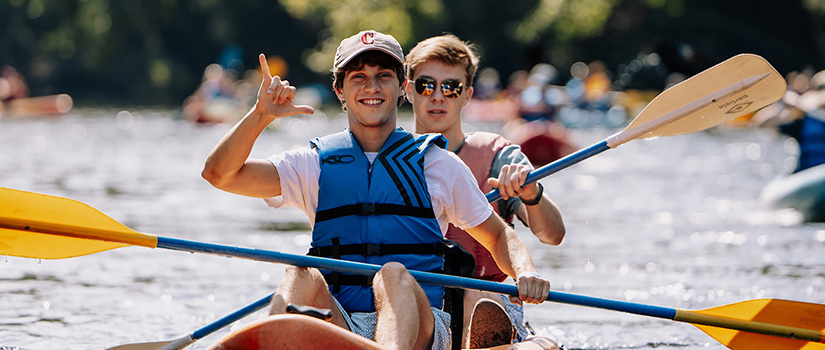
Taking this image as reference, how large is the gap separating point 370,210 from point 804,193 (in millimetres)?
6836

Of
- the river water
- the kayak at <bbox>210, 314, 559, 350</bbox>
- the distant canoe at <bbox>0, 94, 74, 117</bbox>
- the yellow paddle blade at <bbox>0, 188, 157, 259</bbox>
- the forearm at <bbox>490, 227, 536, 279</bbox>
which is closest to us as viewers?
the kayak at <bbox>210, 314, 559, 350</bbox>

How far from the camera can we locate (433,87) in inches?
162

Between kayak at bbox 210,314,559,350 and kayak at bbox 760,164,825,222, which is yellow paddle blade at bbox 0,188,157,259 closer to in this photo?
kayak at bbox 210,314,559,350

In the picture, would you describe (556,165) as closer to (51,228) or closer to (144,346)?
(144,346)

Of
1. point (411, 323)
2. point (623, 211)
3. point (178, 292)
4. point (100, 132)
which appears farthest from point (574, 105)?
point (411, 323)

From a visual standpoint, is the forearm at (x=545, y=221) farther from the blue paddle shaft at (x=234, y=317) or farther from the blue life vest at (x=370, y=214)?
the blue paddle shaft at (x=234, y=317)

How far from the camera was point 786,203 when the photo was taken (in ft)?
30.4

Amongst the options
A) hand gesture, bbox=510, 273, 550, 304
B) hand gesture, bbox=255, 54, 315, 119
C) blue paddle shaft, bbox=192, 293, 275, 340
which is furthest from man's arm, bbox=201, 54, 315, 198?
hand gesture, bbox=510, 273, 550, 304

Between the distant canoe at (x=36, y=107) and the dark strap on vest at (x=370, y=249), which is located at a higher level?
the distant canoe at (x=36, y=107)

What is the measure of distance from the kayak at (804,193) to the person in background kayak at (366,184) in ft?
20.9

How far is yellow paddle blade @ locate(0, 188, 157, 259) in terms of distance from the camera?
Result: 356 cm

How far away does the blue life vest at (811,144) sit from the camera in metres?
9.63

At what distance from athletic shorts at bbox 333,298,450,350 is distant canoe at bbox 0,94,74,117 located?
2427 cm

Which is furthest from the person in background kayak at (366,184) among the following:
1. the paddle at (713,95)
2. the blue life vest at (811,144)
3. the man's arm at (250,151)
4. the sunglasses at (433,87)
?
the blue life vest at (811,144)
